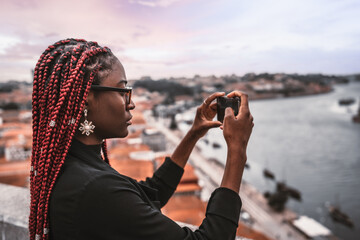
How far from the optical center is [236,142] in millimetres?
692

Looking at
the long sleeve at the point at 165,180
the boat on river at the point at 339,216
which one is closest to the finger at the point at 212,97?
the long sleeve at the point at 165,180

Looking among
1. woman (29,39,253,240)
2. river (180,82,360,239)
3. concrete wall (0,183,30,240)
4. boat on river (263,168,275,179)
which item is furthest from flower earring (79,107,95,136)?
boat on river (263,168,275,179)

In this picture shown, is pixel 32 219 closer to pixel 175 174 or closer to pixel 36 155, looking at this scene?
pixel 36 155

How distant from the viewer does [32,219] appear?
705mm

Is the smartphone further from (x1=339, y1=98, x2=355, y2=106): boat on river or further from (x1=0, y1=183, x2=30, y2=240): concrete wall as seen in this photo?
(x1=339, y1=98, x2=355, y2=106): boat on river

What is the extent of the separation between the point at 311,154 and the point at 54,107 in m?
35.4

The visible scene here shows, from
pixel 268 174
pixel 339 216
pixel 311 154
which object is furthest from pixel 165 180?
pixel 311 154

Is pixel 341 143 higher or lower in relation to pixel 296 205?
higher

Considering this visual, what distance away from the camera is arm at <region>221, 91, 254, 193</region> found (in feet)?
2.20

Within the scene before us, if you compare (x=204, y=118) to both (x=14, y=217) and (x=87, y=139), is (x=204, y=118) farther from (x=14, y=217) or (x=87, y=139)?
(x=14, y=217)

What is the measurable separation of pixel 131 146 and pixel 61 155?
18.9 metres

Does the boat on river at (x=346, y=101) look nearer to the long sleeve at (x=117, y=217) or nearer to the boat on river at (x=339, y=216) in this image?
the boat on river at (x=339, y=216)

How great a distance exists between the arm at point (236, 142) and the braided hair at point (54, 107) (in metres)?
0.32

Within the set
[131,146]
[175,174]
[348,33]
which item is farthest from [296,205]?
[348,33]
